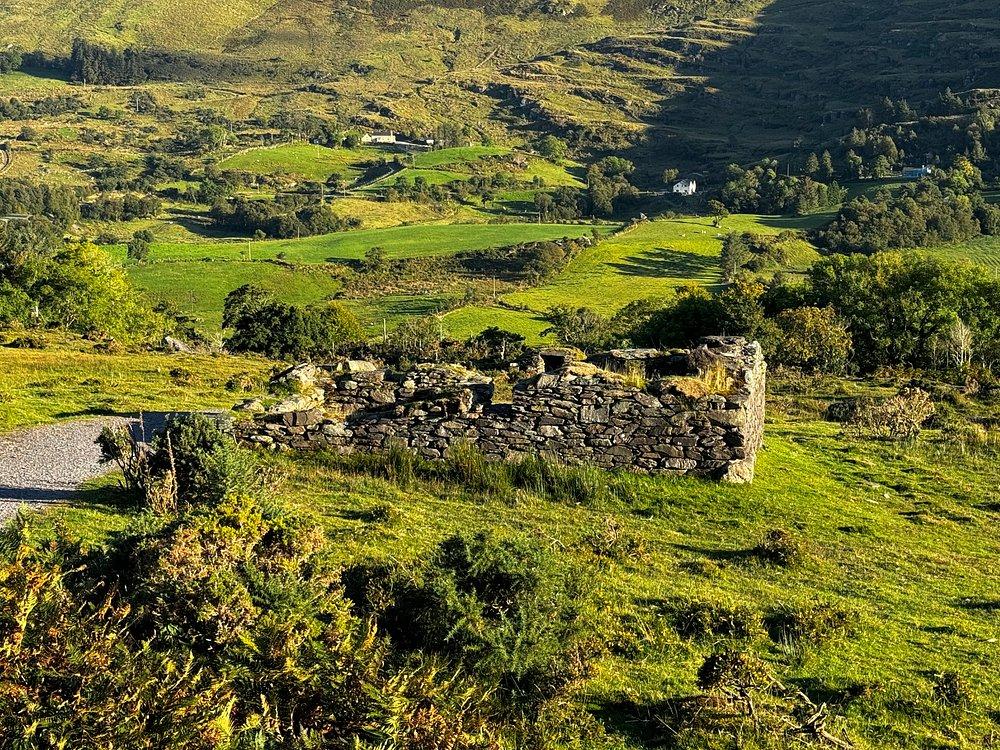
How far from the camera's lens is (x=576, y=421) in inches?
631

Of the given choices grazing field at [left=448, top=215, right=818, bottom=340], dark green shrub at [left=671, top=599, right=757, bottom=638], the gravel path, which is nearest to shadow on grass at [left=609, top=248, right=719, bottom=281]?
grazing field at [left=448, top=215, right=818, bottom=340]

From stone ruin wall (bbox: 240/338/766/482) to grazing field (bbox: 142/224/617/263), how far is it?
121974mm

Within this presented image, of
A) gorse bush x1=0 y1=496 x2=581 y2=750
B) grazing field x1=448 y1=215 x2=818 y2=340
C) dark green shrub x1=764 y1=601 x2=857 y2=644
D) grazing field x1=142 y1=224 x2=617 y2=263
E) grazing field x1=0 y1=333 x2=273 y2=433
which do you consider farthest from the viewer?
grazing field x1=142 y1=224 x2=617 y2=263

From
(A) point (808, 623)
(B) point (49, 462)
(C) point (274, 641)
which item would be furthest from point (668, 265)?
(C) point (274, 641)

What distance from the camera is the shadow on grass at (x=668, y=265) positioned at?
122512 mm

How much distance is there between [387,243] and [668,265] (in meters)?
51.1

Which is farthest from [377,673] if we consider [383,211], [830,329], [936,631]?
[383,211]

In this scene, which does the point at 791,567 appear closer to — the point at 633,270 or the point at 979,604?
the point at 979,604

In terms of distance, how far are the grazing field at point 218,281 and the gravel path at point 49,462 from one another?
8542cm

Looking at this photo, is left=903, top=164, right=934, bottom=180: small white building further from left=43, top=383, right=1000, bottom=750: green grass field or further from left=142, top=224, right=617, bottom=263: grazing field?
left=43, top=383, right=1000, bottom=750: green grass field

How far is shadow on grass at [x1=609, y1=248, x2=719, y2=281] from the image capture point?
4823 inches

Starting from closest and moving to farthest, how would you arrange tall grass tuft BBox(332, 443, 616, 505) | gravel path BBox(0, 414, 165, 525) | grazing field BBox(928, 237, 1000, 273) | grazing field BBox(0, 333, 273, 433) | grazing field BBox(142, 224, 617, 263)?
1. gravel path BBox(0, 414, 165, 525)
2. tall grass tuft BBox(332, 443, 616, 505)
3. grazing field BBox(0, 333, 273, 433)
4. grazing field BBox(928, 237, 1000, 273)
5. grazing field BBox(142, 224, 617, 263)

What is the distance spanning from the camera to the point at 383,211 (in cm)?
18938

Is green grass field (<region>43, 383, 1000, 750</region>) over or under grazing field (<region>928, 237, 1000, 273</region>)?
under
